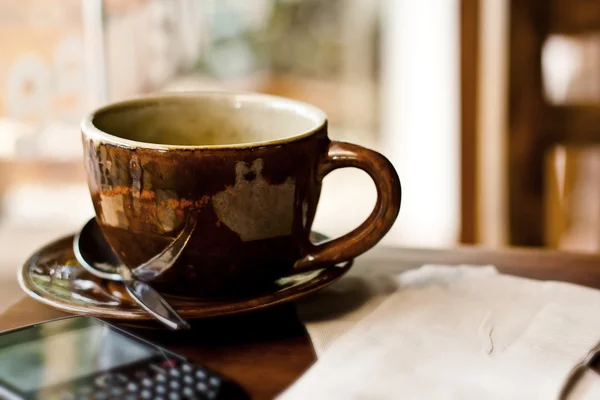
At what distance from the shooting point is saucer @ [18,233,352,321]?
0.42 m

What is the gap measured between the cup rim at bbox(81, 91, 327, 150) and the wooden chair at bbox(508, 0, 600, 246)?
2.79 feet

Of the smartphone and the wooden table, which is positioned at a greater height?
the smartphone

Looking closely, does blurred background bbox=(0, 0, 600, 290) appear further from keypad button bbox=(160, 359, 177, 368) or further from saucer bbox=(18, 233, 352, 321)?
keypad button bbox=(160, 359, 177, 368)

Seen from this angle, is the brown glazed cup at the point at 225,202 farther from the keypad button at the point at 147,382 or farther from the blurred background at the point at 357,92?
the blurred background at the point at 357,92

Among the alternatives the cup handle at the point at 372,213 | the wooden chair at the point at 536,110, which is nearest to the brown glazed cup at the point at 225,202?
the cup handle at the point at 372,213

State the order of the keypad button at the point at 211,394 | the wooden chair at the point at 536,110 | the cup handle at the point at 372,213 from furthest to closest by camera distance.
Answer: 1. the wooden chair at the point at 536,110
2. the cup handle at the point at 372,213
3. the keypad button at the point at 211,394

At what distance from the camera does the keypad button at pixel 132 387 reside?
0.35 m

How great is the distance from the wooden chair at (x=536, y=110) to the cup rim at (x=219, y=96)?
2.79 feet

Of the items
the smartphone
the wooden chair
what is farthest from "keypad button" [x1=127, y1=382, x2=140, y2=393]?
the wooden chair

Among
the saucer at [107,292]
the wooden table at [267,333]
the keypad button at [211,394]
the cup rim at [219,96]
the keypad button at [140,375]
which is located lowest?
the wooden table at [267,333]

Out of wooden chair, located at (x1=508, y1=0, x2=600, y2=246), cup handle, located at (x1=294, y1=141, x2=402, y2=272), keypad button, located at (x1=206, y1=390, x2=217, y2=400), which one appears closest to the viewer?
keypad button, located at (x1=206, y1=390, x2=217, y2=400)

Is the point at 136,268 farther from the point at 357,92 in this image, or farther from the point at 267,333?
the point at 357,92

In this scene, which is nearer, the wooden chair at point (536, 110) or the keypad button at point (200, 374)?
the keypad button at point (200, 374)

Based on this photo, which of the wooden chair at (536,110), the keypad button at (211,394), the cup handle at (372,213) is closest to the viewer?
the keypad button at (211,394)
